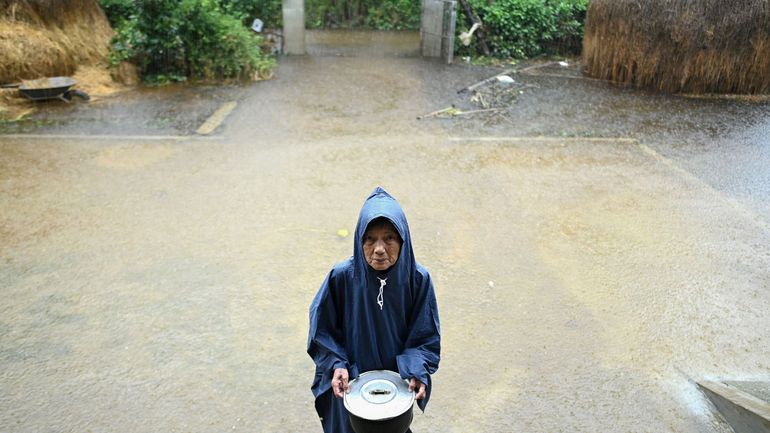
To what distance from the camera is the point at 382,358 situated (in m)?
2.52

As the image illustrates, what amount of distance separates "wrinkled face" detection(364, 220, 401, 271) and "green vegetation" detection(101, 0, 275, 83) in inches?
425

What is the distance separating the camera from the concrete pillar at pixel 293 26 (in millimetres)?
14602

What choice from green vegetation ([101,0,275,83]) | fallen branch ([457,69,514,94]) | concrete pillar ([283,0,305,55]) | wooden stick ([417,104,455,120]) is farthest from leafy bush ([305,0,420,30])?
wooden stick ([417,104,455,120])

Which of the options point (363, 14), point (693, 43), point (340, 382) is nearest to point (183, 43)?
point (363, 14)

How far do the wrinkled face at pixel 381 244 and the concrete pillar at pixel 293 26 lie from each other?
13.5m

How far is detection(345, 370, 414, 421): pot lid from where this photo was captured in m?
2.23

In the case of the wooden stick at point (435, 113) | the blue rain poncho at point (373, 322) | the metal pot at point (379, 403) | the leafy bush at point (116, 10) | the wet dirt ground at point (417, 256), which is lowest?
the wet dirt ground at point (417, 256)

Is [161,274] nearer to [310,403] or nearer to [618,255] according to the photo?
[310,403]

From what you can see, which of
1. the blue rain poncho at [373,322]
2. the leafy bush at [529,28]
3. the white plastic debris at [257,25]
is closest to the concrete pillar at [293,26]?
the white plastic debris at [257,25]

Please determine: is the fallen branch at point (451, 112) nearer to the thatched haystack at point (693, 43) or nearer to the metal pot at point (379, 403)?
the thatched haystack at point (693, 43)

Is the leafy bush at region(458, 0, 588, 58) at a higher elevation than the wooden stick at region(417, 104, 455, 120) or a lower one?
higher

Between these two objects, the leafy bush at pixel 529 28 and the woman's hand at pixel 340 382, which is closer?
the woman's hand at pixel 340 382

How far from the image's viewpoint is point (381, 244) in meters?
2.28

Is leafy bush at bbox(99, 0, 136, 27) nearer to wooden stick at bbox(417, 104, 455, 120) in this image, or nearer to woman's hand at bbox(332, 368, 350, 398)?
wooden stick at bbox(417, 104, 455, 120)
